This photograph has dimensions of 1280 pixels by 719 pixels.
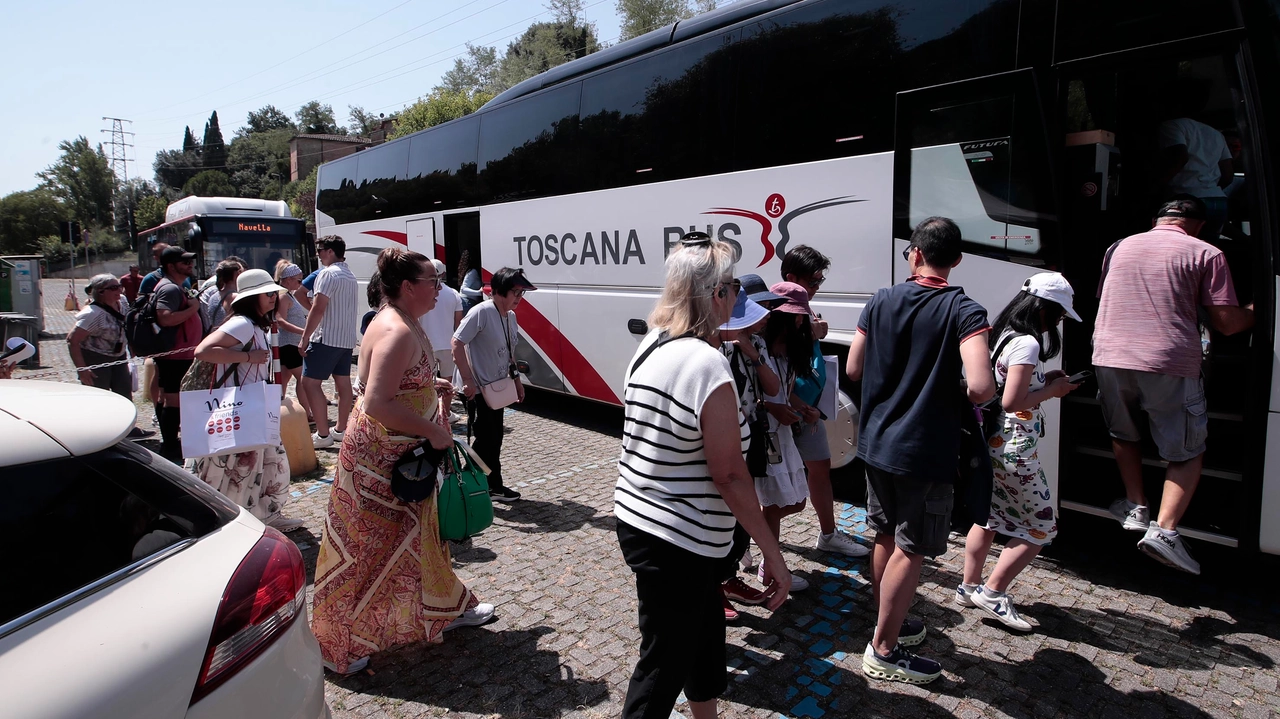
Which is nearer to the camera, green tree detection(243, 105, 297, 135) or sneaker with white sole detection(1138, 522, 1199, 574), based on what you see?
sneaker with white sole detection(1138, 522, 1199, 574)

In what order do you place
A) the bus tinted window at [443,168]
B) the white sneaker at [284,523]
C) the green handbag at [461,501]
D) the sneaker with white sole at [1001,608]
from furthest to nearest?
the bus tinted window at [443,168] → the white sneaker at [284,523] → the sneaker with white sole at [1001,608] → the green handbag at [461,501]

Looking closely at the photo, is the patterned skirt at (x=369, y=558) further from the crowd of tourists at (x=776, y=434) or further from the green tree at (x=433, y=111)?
the green tree at (x=433, y=111)

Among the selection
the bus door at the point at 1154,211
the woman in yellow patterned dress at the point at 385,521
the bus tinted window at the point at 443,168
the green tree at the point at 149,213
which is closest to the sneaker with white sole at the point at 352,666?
the woman in yellow patterned dress at the point at 385,521

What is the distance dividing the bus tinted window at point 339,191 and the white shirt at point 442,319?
588 cm

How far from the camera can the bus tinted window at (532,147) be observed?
26.2ft

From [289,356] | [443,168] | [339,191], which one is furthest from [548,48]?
[289,356]

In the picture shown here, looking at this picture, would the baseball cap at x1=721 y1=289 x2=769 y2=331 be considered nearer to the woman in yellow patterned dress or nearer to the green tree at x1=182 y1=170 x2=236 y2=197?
the woman in yellow patterned dress

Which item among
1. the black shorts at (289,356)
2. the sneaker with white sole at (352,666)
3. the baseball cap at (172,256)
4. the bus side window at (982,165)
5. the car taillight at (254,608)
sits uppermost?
the bus side window at (982,165)

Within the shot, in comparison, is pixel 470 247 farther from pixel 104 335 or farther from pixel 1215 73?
pixel 1215 73

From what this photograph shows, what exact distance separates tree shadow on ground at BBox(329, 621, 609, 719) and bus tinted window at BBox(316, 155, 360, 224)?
10.1 metres

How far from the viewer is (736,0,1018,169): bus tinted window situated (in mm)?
4723

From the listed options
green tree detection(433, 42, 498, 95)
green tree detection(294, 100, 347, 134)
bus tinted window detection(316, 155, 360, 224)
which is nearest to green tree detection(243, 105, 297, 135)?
green tree detection(294, 100, 347, 134)

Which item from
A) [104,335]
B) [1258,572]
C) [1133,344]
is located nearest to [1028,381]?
[1133,344]

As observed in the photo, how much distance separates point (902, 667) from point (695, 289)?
2.06m
